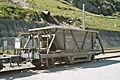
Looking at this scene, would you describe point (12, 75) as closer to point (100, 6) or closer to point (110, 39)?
point (110, 39)

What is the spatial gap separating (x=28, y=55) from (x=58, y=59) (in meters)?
2.83

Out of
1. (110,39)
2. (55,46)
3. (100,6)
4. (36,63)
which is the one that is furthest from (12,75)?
(100,6)

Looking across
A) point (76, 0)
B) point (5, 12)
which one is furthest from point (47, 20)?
point (76, 0)

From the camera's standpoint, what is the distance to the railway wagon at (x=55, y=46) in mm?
18984

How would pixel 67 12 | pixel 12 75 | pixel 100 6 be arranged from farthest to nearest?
pixel 100 6 → pixel 67 12 → pixel 12 75

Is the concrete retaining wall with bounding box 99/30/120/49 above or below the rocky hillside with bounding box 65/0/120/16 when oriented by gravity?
below

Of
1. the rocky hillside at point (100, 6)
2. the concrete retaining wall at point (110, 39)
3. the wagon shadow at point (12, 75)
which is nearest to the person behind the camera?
the wagon shadow at point (12, 75)

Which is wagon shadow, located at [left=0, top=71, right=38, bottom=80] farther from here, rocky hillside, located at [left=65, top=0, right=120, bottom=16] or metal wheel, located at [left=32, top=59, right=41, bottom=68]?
rocky hillside, located at [left=65, top=0, right=120, bottom=16]

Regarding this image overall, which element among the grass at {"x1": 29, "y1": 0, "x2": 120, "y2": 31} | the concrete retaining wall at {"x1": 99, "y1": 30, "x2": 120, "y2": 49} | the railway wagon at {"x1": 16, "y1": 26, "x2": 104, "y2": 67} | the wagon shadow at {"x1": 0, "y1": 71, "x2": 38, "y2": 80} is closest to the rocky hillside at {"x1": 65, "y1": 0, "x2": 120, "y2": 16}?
the grass at {"x1": 29, "y1": 0, "x2": 120, "y2": 31}

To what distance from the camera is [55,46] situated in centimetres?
2077

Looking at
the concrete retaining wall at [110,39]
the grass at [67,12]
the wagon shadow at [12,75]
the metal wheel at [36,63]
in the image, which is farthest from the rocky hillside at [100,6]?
the wagon shadow at [12,75]

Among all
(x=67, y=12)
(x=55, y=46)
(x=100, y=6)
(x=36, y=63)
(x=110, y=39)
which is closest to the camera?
(x=36, y=63)

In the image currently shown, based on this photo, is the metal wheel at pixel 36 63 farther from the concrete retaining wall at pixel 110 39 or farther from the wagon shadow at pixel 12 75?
the concrete retaining wall at pixel 110 39

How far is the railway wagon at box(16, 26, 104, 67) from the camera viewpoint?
1898 cm
